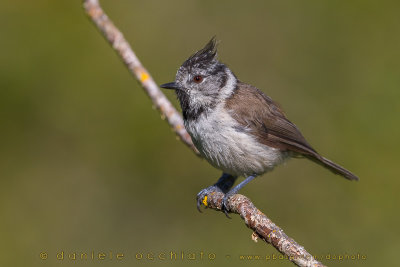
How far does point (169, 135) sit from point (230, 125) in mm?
1865

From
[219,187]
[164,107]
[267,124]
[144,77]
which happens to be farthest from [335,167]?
[144,77]

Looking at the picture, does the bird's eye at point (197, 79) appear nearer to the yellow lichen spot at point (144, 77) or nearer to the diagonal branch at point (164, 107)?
the diagonal branch at point (164, 107)

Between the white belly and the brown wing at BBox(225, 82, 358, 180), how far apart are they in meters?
0.10

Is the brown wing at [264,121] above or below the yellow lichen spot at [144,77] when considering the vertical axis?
below

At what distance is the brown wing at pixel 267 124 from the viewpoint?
16.5 ft

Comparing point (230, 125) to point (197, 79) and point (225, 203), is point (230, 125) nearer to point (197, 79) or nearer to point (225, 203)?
point (197, 79)

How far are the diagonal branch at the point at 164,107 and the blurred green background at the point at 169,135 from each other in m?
1.25

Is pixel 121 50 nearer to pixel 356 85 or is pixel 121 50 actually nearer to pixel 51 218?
pixel 51 218

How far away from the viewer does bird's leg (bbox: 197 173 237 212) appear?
16.0 feet

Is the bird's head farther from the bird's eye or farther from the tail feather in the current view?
the tail feather

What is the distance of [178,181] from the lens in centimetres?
638

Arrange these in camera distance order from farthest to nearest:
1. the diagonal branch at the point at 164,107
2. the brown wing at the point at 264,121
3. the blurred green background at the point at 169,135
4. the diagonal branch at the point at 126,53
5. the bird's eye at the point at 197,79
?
the blurred green background at the point at 169,135 → the bird's eye at the point at 197,79 → the brown wing at the point at 264,121 → the diagonal branch at the point at 126,53 → the diagonal branch at the point at 164,107

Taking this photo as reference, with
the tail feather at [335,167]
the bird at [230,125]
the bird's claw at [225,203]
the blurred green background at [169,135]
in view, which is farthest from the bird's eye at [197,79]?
the blurred green background at [169,135]

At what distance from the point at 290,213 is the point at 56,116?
3.05 metres
